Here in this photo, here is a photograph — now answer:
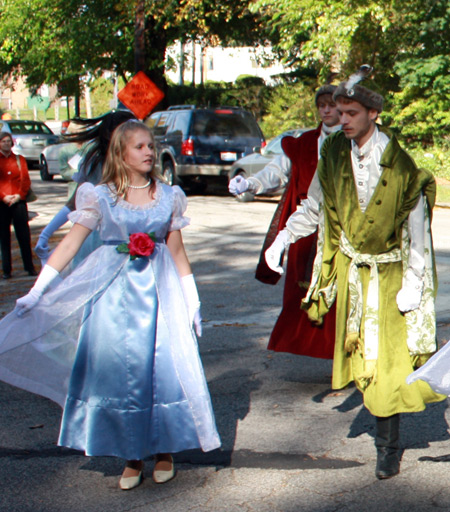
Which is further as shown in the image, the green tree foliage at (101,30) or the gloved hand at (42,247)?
the green tree foliage at (101,30)

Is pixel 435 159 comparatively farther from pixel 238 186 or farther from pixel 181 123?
pixel 238 186

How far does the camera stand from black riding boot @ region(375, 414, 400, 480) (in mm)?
4227

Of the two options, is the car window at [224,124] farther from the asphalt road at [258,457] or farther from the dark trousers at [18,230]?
the asphalt road at [258,457]

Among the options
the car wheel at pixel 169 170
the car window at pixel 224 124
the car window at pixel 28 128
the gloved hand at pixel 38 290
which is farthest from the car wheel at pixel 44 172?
the gloved hand at pixel 38 290

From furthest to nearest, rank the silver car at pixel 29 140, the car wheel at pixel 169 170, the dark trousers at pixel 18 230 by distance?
the silver car at pixel 29 140
the car wheel at pixel 169 170
the dark trousers at pixel 18 230

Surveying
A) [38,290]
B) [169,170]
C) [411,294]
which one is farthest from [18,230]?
[169,170]

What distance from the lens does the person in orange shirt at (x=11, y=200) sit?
1095cm

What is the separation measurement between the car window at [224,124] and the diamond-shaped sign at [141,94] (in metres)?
2.28

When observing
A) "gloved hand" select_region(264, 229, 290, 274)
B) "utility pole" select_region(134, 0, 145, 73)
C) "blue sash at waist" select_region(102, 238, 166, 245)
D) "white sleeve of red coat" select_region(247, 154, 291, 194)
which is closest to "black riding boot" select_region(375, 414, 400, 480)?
"gloved hand" select_region(264, 229, 290, 274)

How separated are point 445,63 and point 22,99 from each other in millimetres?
93358

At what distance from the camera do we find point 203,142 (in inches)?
806

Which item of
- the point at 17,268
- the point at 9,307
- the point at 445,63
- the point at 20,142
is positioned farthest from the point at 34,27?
the point at 9,307

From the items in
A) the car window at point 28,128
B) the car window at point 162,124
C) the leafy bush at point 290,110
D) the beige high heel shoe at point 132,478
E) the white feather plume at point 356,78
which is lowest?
the car window at point 28,128

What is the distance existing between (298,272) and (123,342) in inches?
72.7
